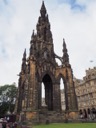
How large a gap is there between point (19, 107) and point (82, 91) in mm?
31921

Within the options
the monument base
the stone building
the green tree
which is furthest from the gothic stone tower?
the green tree

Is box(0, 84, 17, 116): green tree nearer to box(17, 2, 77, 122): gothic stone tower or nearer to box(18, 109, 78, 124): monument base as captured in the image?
box(17, 2, 77, 122): gothic stone tower

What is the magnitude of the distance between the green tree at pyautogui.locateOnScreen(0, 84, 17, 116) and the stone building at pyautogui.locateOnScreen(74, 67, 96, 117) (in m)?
23.5

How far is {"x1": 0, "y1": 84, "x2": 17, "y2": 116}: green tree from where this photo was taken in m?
61.1

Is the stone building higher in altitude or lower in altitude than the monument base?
higher

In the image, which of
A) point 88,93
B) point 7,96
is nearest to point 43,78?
point 88,93

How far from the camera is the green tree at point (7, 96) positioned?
6106 centimetres

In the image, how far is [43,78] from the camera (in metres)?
35.4

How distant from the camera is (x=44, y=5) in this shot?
45906mm

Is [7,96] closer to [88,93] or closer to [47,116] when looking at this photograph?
[88,93]

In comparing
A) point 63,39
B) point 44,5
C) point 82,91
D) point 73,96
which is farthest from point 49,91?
point 82,91

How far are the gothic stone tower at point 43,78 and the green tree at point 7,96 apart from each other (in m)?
26.3

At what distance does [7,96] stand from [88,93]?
28.5 metres

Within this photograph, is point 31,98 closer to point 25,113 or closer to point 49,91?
point 25,113
